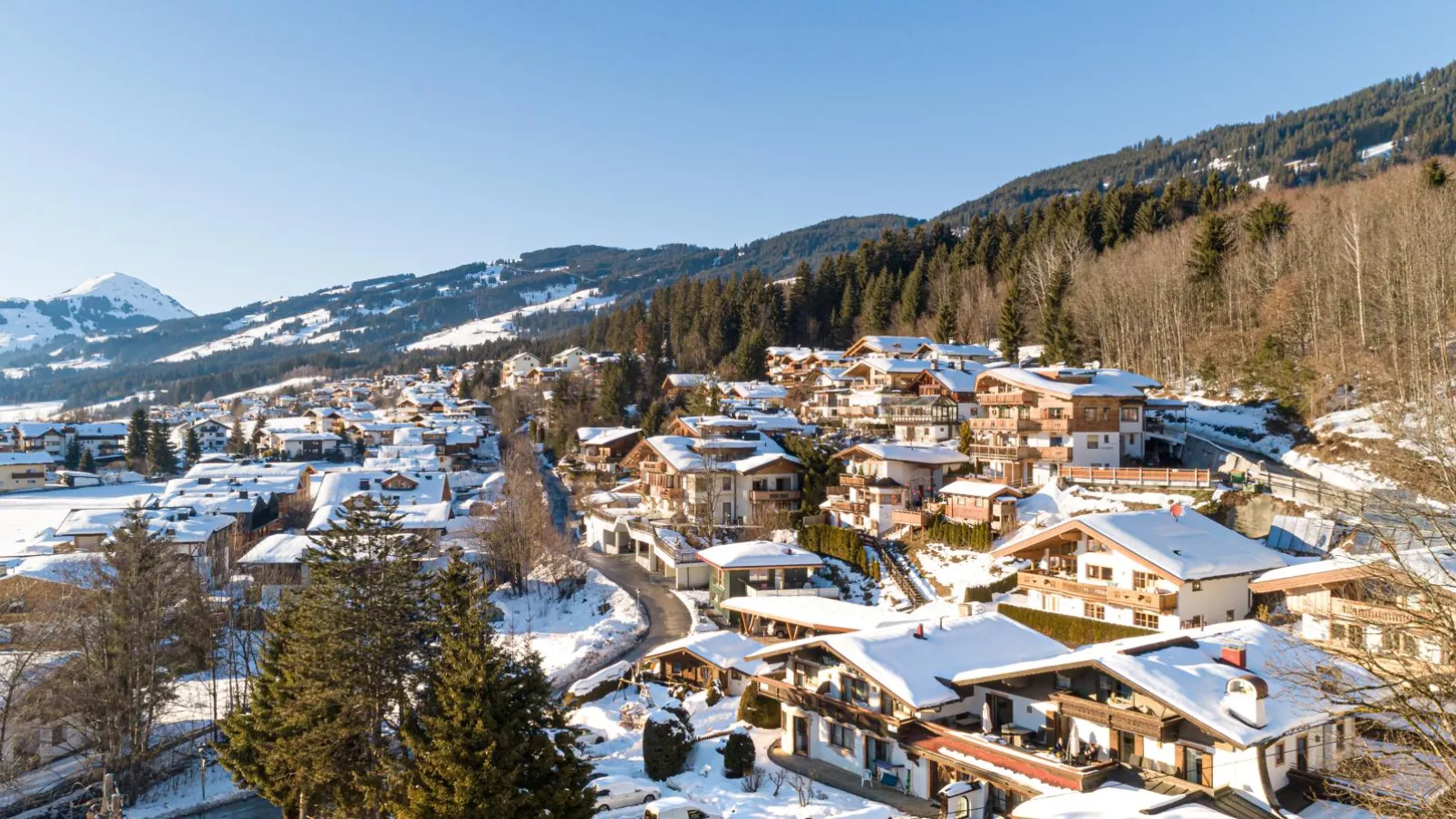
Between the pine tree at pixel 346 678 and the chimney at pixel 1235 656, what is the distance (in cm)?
1811

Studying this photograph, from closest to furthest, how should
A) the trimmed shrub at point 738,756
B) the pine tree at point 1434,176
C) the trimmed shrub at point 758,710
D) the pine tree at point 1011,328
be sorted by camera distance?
the trimmed shrub at point 738,756 → the trimmed shrub at point 758,710 → the pine tree at point 1434,176 → the pine tree at point 1011,328

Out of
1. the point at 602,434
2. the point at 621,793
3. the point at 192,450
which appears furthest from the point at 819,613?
the point at 192,450

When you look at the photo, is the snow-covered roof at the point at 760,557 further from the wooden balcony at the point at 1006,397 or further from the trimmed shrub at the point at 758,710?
the wooden balcony at the point at 1006,397

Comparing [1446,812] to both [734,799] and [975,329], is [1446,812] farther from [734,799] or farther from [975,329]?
[975,329]

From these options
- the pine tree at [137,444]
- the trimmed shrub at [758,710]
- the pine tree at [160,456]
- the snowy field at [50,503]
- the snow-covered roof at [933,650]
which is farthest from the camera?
the pine tree at [137,444]

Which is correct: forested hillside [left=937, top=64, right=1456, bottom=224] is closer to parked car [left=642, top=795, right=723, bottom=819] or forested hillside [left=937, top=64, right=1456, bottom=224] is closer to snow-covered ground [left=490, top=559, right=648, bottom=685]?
snow-covered ground [left=490, top=559, right=648, bottom=685]

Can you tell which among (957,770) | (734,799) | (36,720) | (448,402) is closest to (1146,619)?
(957,770)

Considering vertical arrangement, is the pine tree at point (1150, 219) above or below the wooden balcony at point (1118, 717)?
above

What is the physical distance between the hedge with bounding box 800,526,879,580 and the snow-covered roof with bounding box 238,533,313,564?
89.8 feet

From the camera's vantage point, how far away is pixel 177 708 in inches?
1422

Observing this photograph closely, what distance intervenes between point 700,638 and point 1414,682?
2420 centimetres

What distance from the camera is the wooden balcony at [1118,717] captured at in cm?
1697

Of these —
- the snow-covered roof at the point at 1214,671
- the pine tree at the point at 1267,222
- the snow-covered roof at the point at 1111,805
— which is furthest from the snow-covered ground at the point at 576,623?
the pine tree at the point at 1267,222

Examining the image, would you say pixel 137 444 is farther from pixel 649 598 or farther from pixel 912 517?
pixel 912 517
